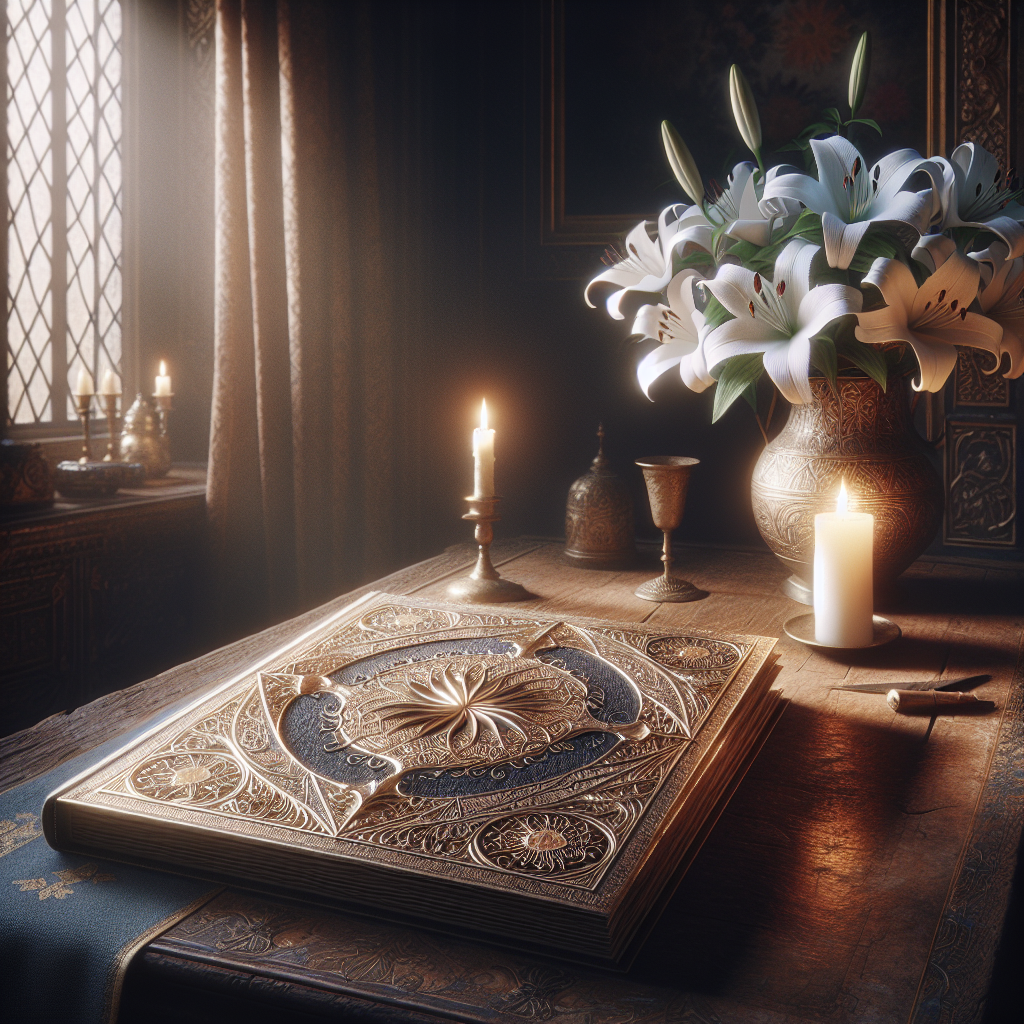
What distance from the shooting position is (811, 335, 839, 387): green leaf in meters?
1.20

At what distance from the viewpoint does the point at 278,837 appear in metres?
0.63

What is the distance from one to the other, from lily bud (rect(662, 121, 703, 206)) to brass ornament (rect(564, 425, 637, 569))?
0.45m

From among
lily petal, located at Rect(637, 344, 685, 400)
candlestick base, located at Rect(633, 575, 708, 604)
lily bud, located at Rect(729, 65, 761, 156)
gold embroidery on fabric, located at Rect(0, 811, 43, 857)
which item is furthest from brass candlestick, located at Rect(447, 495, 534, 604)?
gold embroidery on fabric, located at Rect(0, 811, 43, 857)

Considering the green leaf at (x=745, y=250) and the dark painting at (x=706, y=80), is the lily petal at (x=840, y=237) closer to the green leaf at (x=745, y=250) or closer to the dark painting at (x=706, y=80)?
the green leaf at (x=745, y=250)

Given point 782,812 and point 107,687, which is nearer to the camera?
point 782,812

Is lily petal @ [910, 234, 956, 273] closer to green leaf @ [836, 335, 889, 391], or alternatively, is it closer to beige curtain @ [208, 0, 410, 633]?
green leaf @ [836, 335, 889, 391]

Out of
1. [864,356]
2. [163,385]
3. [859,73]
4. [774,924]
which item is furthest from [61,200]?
[774,924]

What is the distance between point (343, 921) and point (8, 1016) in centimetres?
22

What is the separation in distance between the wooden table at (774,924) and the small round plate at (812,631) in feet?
0.45

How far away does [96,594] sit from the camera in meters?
2.01

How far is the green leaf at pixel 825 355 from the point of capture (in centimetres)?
120

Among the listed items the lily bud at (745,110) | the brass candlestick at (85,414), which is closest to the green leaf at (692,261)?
the lily bud at (745,110)

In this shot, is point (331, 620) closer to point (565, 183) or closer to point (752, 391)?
point (752, 391)

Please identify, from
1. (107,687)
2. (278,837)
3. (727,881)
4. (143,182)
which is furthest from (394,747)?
(143,182)
